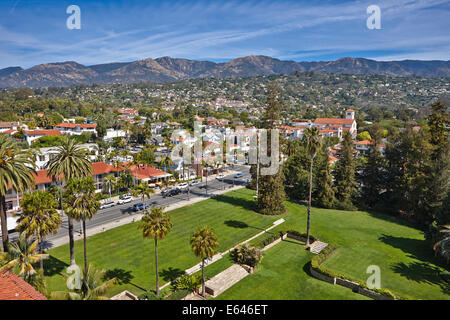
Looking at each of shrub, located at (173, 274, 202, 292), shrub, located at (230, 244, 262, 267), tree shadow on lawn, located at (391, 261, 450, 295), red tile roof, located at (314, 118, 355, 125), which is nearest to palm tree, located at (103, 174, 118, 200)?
shrub, located at (230, 244, 262, 267)

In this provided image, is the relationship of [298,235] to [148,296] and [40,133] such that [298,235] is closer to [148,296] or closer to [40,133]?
[148,296]

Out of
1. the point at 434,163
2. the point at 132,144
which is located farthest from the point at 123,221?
the point at 132,144

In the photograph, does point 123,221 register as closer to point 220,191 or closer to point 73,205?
point 73,205

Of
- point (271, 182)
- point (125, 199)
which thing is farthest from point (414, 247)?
point (125, 199)

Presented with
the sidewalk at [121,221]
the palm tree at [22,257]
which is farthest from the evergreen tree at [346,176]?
the palm tree at [22,257]

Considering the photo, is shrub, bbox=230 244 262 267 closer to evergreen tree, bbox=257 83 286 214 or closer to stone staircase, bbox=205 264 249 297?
stone staircase, bbox=205 264 249 297

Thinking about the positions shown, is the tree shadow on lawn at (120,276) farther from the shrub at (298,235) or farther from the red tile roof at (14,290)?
the shrub at (298,235)
